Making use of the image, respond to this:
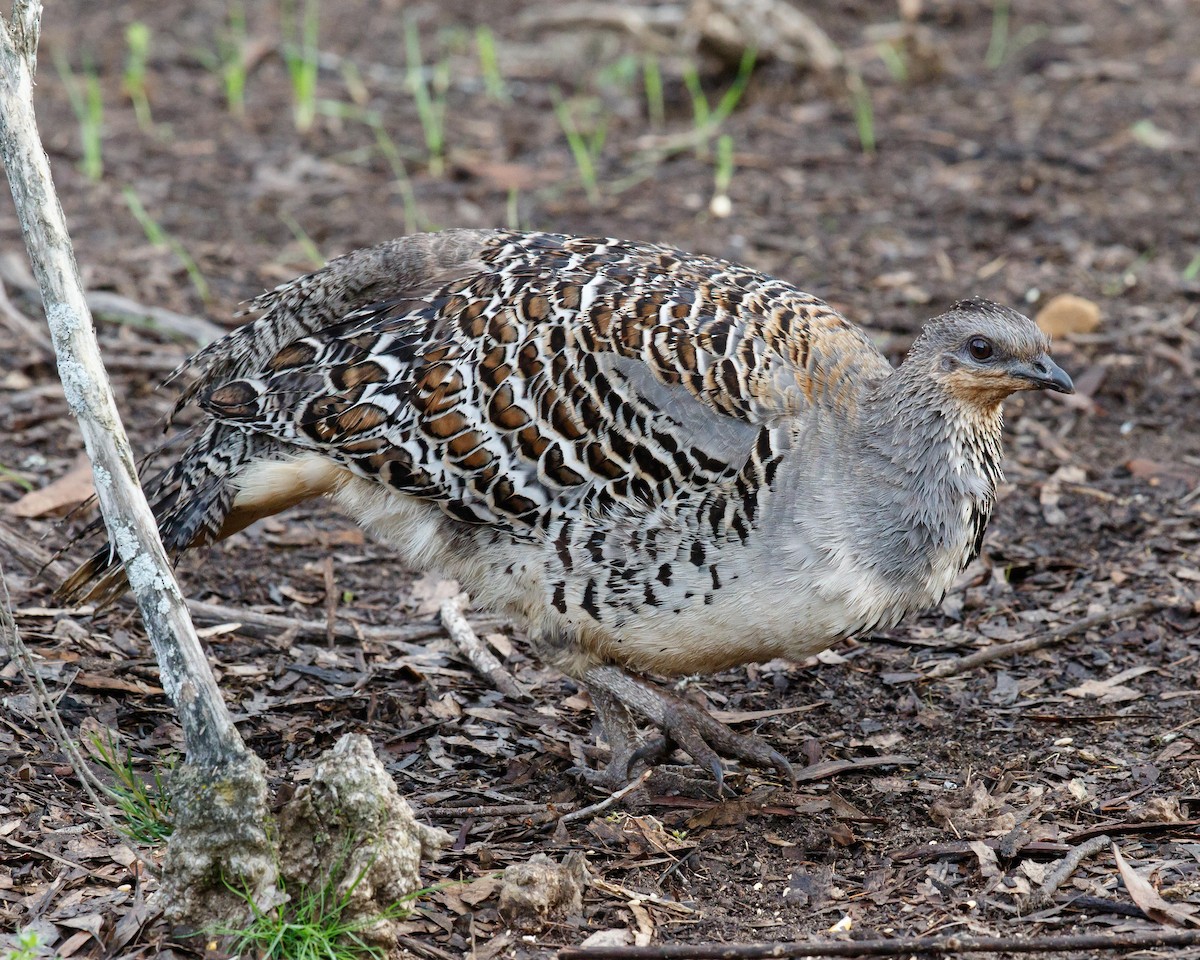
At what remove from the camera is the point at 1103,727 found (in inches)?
218

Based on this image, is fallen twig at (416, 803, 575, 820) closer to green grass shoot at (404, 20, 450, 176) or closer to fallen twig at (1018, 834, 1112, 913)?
fallen twig at (1018, 834, 1112, 913)

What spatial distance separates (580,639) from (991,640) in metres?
2.05

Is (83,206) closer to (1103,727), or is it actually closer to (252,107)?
(252,107)

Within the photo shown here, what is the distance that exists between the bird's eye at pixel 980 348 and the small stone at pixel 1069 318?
11.4 feet

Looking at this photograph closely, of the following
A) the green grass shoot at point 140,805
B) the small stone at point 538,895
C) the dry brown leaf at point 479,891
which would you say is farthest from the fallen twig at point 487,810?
the green grass shoot at point 140,805

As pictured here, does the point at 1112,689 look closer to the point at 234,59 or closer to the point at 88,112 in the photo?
the point at 88,112

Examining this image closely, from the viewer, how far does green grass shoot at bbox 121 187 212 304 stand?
877 cm

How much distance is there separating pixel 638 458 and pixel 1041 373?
1.47 meters

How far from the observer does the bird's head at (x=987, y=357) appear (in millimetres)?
5117

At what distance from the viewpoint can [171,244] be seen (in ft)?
30.5

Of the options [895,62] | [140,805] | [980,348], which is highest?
[980,348]

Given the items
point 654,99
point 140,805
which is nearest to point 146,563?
point 140,805

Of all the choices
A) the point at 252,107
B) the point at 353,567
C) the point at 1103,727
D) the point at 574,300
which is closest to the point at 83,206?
the point at 252,107

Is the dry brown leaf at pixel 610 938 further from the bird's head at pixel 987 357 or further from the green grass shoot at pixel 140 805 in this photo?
the bird's head at pixel 987 357
